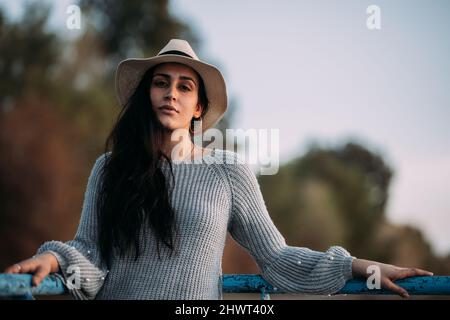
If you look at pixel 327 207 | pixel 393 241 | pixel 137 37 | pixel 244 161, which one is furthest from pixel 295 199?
pixel 244 161

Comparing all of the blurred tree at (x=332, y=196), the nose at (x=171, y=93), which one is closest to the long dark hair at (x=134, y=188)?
the nose at (x=171, y=93)

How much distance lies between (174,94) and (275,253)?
2.13 ft

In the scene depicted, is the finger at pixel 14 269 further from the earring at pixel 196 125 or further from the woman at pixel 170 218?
the earring at pixel 196 125

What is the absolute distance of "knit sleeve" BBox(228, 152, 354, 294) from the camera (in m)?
2.38

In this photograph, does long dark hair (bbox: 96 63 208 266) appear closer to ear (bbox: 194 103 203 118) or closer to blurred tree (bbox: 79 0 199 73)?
ear (bbox: 194 103 203 118)

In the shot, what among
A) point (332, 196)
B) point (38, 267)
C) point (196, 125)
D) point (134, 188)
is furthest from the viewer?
point (332, 196)

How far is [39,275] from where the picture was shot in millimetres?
2092

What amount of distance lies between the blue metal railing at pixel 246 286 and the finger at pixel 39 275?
0.01 meters

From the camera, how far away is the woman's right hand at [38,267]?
2.04 m

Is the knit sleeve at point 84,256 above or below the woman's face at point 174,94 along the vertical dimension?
below

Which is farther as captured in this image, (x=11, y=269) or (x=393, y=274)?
(x=393, y=274)

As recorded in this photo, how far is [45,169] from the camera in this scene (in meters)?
20.7

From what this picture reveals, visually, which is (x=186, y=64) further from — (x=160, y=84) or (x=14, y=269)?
(x=14, y=269)

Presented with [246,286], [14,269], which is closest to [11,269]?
[14,269]
